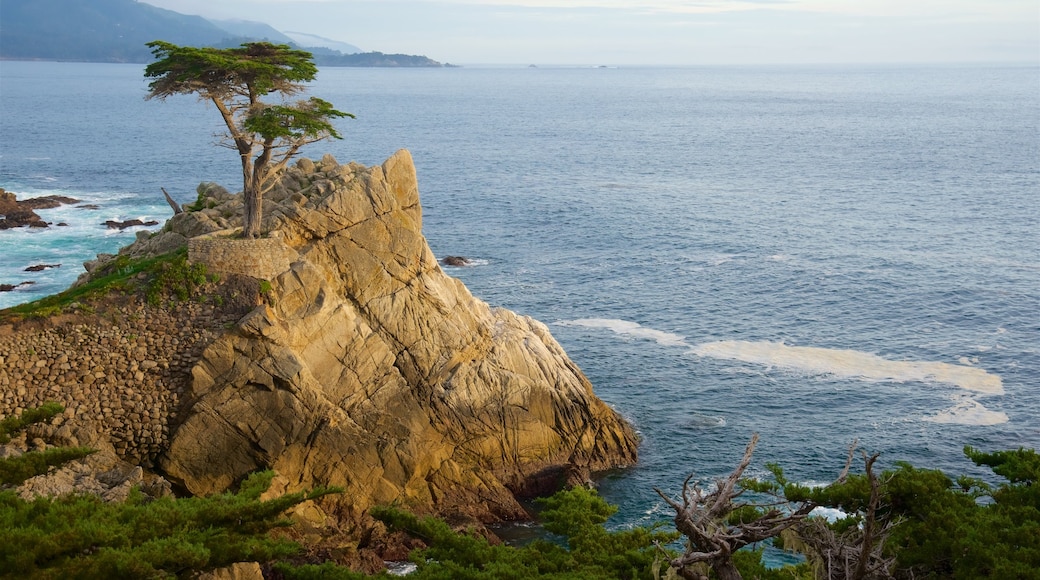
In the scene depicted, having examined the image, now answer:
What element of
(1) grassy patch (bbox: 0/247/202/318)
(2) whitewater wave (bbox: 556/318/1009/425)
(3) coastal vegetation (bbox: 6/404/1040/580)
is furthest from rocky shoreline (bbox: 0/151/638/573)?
(2) whitewater wave (bbox: 556/318/1009/425)

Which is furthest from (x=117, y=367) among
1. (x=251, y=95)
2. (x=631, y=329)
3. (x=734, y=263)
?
(x=734, y=263)

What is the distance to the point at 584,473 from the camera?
129 feet

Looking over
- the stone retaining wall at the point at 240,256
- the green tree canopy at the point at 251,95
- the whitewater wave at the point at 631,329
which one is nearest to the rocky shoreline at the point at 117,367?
the stone retaining wall at the point at 240,256

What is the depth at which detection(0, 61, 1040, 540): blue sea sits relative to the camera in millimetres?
44344

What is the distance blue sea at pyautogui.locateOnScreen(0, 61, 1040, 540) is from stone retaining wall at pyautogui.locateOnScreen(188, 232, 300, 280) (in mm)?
15972

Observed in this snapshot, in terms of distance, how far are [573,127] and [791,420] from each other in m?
125

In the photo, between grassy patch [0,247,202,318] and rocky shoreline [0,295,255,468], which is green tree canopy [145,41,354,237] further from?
rocky shoreline [0,295,255,468]

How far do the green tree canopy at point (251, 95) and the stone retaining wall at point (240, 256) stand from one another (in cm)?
106

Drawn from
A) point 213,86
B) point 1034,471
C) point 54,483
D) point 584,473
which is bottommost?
point 584,473

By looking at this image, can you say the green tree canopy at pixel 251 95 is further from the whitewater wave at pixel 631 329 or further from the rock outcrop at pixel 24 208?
the rock outcrop at pixel 24 208

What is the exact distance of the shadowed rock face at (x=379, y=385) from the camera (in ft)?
109

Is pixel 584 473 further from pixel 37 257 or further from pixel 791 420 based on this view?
pixel 37 257

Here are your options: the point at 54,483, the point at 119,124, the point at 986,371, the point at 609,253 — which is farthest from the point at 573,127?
the point at 54,483

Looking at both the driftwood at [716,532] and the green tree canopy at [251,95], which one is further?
the green tree canopy at [251,95]
